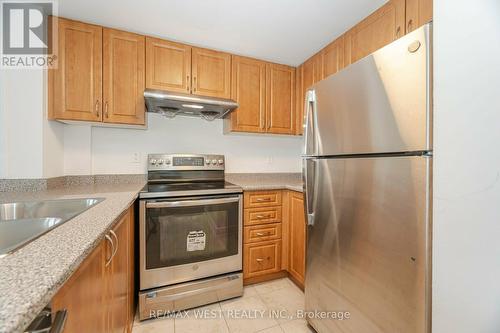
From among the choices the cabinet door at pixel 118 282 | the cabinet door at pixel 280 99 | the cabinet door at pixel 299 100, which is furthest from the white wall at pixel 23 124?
the cabinet door at pixel 299 100

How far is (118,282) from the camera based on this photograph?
3.49 ft

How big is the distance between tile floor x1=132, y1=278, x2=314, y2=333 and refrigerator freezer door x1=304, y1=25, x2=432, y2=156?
4.18 ft

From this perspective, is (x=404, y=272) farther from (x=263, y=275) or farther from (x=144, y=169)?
(x=144, y=169)

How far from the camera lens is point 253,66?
226 centimetres

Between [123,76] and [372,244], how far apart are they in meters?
2.17

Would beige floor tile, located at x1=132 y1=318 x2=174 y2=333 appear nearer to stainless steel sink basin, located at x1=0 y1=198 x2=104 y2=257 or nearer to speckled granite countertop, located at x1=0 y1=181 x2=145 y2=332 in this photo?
stainless steel sink basin, located at x1=0 y1=198 x2=104 y2=257

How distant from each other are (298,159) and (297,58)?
120cm

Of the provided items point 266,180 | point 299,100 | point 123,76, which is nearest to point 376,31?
point 299,100

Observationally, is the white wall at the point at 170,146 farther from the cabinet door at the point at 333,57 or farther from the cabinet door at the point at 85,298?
the cabinet door at the point at 85,298

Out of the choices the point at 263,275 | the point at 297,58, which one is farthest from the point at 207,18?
the point at 263,275

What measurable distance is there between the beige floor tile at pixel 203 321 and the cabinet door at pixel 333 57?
226 cm

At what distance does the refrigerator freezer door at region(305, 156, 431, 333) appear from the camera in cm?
86

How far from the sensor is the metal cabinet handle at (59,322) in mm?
444

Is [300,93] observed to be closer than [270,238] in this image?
No
